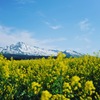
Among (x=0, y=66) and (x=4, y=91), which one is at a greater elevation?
(x=0, y=66)

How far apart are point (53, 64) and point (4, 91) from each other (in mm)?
1476

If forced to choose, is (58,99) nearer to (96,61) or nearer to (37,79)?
(37,79)

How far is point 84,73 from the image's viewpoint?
32.0ft

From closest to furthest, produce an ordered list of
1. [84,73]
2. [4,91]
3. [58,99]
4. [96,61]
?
[58,99] → [4,91] → [84,73] → [96,61]

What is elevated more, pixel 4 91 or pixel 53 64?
pixel 53 64

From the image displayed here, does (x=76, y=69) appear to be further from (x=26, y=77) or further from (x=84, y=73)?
(x=26, y=77)

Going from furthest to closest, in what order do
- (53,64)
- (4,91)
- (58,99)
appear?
1. (53,64)
2. (4,91)
3. (58,99)

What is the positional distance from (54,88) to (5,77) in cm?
153

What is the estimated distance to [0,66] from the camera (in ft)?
31.4

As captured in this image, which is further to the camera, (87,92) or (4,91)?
(4,91)

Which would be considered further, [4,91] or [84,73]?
[84,73]

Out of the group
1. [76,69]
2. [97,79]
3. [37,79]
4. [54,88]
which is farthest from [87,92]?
[76,69]

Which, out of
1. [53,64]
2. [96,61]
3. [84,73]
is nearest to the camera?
[53,64]

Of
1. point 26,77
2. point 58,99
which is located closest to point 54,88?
point 26,77
